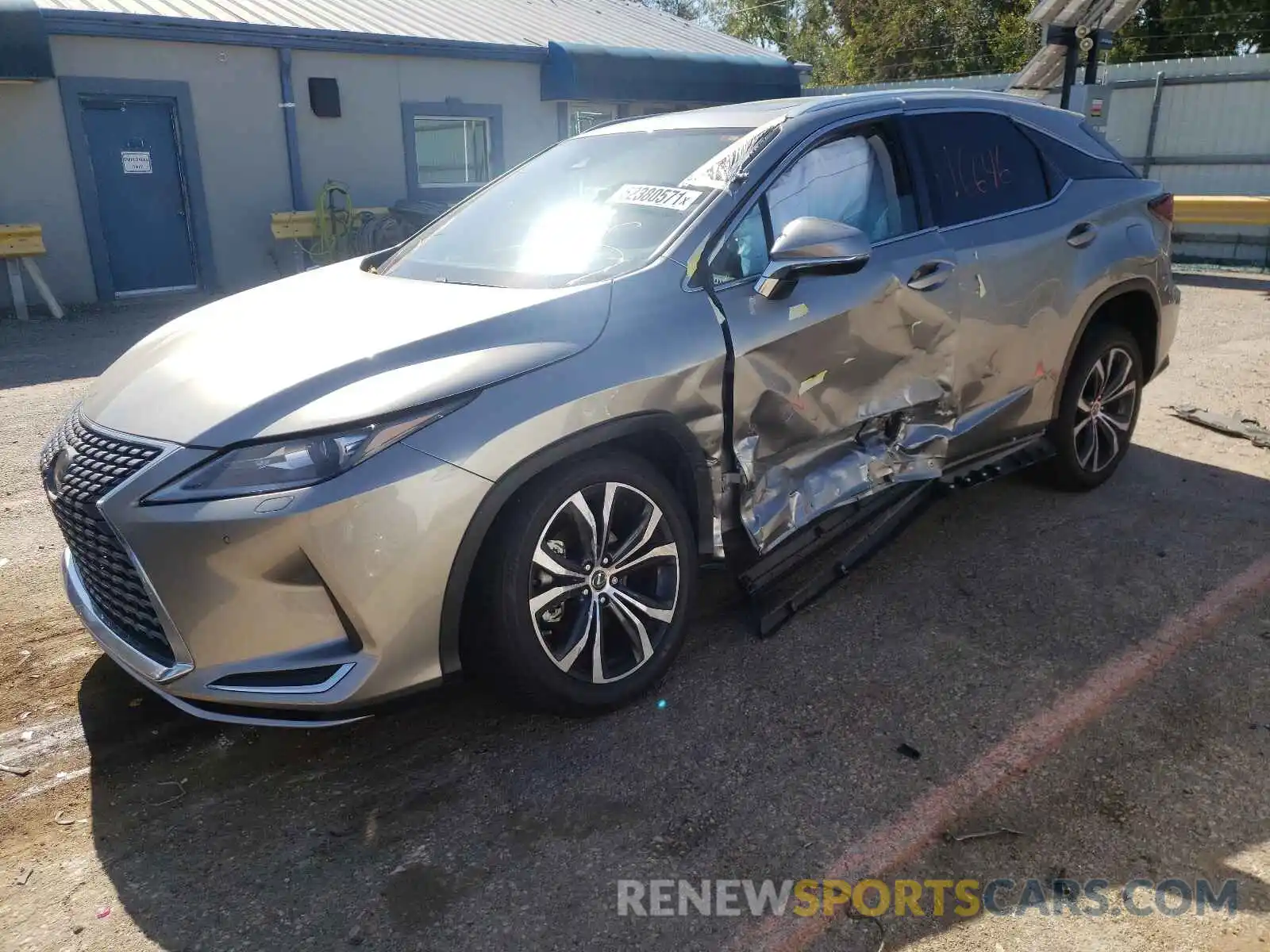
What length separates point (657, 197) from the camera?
3547mm

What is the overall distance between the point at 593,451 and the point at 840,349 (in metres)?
1.08

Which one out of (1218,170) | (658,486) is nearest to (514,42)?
(1218,170)

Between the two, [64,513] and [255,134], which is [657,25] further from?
[64,513]

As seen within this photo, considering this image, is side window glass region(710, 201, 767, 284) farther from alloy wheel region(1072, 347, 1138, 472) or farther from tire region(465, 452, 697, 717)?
alloy wheel region(1072, 347, 1138, 472)

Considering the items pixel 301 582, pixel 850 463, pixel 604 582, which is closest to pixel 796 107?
pixel 850 463

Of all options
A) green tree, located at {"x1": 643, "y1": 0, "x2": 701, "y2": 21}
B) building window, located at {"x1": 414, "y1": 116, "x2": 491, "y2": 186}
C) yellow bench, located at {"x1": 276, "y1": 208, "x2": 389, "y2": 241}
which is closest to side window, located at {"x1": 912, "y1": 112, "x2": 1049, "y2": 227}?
yellow bench, located at {"x1": 276, "y1": 208, "x2": 389, "y2": 241}

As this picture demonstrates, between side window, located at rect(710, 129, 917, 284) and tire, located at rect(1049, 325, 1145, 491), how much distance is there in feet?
4.46

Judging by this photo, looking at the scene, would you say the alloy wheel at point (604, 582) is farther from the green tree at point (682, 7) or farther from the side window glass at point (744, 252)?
the green tree at point (682, 7)

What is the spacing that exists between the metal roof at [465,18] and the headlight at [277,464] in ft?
34.9

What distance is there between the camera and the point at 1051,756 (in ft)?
9.66

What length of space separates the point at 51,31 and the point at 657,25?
35.5ft

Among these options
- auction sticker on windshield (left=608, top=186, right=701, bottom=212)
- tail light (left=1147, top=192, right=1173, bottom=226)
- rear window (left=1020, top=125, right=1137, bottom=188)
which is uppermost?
rear window (left=1020, top=125, right=1137, bottom=188)

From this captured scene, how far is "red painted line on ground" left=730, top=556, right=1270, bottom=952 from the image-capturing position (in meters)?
2.36

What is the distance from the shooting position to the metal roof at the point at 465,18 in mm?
11781
